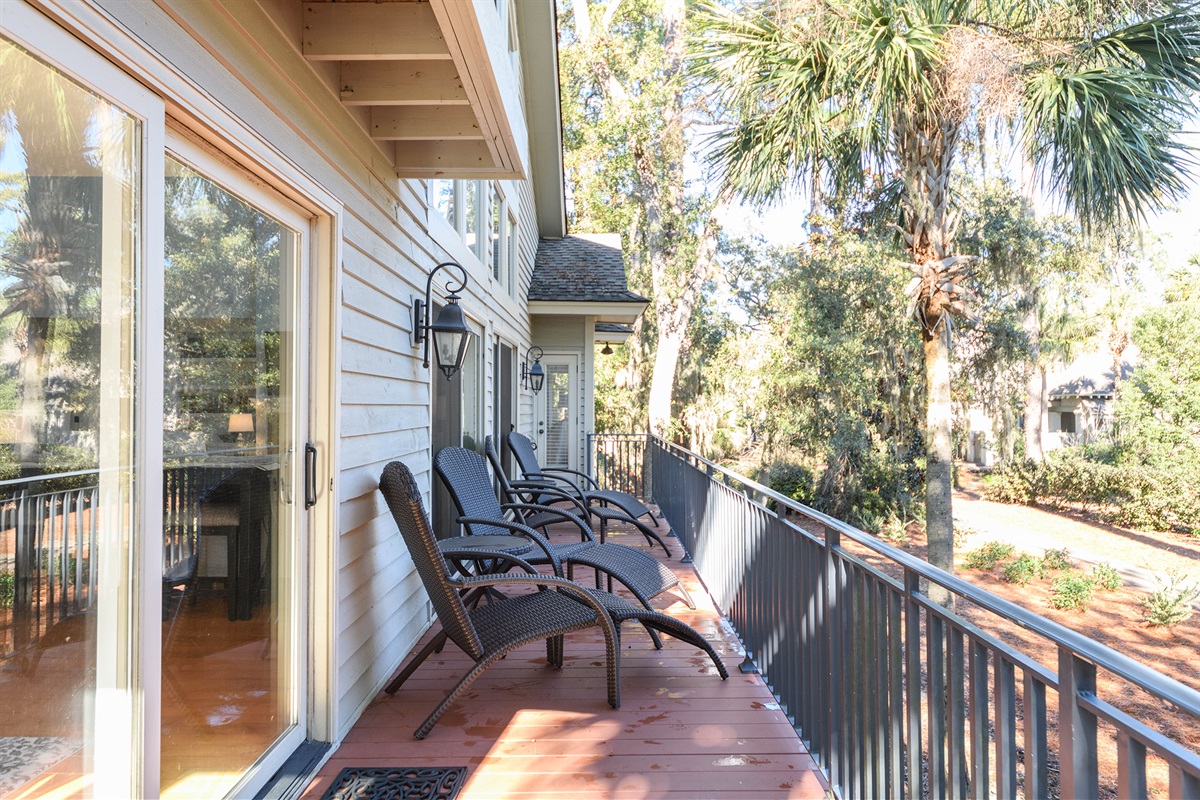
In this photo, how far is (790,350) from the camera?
11.2 meters

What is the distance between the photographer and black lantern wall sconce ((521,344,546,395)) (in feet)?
30.9

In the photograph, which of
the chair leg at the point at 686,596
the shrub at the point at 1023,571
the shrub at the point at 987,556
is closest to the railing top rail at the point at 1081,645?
the chair leg at the point at 686,596

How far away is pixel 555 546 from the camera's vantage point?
4.16m

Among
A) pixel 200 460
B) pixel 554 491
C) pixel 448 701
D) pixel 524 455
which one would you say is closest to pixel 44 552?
pixel 200 460

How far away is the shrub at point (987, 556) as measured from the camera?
973cm

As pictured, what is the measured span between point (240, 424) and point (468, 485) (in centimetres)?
247

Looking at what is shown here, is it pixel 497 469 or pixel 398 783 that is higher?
pixel 497 469

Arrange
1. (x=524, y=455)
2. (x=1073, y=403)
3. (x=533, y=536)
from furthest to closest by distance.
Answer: (x=1073, y=403), (x=524, y=455), (x=533, y=536)

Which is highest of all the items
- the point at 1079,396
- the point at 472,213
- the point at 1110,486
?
the point at 472,213

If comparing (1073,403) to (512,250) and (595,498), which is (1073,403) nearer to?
→ (512,250)

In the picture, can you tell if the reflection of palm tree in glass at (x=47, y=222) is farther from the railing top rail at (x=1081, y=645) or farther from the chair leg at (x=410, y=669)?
the chair leg at (x=410, y=669)

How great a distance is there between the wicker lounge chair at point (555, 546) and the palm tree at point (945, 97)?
410 cm

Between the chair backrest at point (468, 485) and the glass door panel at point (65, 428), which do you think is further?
the chair backrest at point (468, 485)

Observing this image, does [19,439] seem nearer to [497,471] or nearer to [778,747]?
[778,747]
